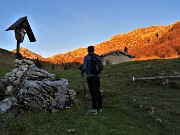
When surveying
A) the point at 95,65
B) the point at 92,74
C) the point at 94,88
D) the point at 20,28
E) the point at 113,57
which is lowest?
the point at 94,88

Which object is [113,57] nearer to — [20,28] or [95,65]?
[20,28]

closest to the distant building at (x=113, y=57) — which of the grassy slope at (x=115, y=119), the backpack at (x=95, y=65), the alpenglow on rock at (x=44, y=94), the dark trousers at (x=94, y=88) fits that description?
the grassy slope at (x=115, y=119)

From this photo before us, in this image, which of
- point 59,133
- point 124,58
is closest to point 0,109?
point 59,133

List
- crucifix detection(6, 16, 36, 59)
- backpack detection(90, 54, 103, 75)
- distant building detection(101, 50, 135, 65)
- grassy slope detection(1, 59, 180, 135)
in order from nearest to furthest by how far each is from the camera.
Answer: grassy slope detection(1, 59, 180, 135)
backpack detection(90, 54, 103, 75)
crucifix detection(6, 16, 36, 59)
distant building detection(101, 50, 135, 65)

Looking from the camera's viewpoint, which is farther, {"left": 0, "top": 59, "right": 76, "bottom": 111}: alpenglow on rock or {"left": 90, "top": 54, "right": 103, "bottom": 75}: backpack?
{"left": 0, "top": 59, "right": 76, "bottom": 111}: alpenglow on rock

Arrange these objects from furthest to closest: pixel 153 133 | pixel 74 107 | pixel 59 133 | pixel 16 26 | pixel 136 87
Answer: pixel 136 87 < pixel 16 26 < pixel 74 107 < pixel 153 133 < pixel 59 133

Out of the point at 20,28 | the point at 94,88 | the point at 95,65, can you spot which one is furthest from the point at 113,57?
the point at 95,65

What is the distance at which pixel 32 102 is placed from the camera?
52.2 ft

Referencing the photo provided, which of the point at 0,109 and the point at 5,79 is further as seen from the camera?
the point at 5,79

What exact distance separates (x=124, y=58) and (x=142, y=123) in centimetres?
7491

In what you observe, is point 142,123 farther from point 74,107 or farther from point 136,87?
point 136,87

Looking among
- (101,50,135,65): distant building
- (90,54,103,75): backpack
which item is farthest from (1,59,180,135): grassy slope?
(101,50,135,65): distant building

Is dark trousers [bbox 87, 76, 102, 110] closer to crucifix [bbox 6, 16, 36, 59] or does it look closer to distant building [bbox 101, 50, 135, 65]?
crucifix [bbox 6, 16, 36, 59]

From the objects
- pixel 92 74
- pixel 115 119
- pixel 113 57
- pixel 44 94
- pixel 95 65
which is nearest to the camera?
pixel 115 119
